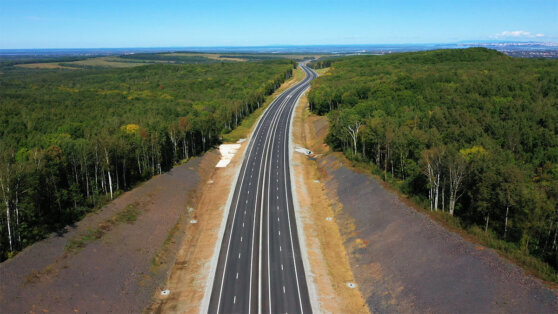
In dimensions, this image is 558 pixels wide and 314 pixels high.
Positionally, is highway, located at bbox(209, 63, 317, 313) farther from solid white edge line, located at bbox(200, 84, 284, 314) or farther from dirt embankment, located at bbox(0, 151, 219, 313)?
dirt embankment, located at bbox(0, 151, 219, 313)

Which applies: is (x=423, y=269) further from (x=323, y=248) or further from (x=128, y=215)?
(x=128, y=215)

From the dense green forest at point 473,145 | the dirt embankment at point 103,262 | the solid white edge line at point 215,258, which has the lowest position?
the solid white edge line at point 215,258

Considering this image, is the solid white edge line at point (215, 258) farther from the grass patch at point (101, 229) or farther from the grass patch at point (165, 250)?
the grass patch at point (101, 229)

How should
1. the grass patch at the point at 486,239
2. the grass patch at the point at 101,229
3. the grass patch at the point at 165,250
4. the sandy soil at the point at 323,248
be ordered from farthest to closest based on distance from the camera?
the grass patch at the point at 165,250, the grass patch at the point at 101,229, the sandy soil at the point at 323,248, the grass patch at the point at 486,239

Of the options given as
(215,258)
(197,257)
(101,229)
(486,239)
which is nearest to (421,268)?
(486,239)

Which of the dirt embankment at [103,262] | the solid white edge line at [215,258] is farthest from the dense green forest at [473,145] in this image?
the dirt embankment at [103,262]

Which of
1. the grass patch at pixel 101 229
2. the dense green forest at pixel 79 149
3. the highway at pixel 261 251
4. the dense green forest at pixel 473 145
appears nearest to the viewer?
the highway at pixel 261 251

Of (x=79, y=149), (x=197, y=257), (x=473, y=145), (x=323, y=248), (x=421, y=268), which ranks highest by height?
(x=79, y=149)
